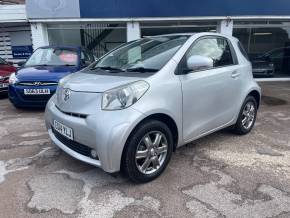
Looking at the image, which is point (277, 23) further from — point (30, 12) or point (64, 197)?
point (64, 197)

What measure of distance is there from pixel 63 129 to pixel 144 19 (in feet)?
25.2

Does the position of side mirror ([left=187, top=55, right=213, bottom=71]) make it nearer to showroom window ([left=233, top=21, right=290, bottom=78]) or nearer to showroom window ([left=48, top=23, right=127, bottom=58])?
showroom window ([left=48, top=23, right=127, bottom=58])

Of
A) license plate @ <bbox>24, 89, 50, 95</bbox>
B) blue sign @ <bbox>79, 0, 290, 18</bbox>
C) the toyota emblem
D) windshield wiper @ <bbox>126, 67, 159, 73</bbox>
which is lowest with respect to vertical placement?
license plate @ <bbox>24, 89, 50, 95</bbox>

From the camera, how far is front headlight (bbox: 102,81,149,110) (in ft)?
8.64

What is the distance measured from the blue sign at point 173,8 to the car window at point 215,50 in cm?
624

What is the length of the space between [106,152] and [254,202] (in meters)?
1.50

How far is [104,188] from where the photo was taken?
2.86m

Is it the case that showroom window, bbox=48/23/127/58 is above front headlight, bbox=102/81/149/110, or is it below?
above

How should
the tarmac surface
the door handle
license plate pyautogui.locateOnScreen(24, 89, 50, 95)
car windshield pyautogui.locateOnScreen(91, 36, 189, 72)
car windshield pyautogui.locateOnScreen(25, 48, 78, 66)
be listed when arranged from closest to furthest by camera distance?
1. the tarmac surface
2. car windshield pyautogui.locateOnScreen(91, 36, 189, 72)
3. the door handle
4. license plate pyautogui.locateOnScreen(24, 89, 50, 95)
5. car windshield pyautogui.locateOnScreen(25, 48, 78, 66)

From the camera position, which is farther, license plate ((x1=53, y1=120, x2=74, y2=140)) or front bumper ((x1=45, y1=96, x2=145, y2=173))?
license plate ((x1=53, y1=120, x2=74, y2=140))

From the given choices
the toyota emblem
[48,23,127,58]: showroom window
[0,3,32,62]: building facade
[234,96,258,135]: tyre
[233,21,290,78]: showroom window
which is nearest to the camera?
the toyota emblem

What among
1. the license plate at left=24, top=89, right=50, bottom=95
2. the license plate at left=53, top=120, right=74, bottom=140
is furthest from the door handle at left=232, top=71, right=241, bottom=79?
the license plate at left=24, top=89, right=50, bottom=95

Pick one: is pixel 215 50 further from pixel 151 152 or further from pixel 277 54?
pixel 277 54

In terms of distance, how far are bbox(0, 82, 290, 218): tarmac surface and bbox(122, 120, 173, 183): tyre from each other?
5.3 inches
